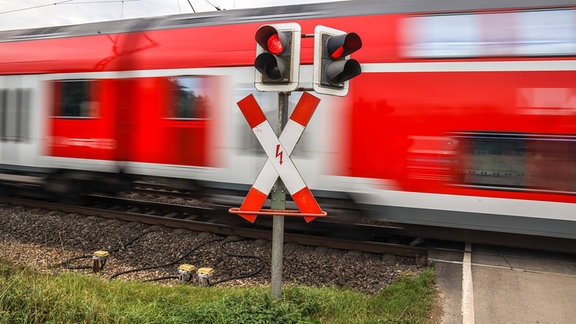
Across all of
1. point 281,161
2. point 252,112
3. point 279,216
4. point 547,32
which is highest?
point 547,32

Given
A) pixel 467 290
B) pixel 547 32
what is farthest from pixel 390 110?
pixel 467 290

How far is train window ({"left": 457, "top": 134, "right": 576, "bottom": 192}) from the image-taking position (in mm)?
5336

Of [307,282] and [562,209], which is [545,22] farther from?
[307,282]

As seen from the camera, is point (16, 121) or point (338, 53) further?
point (16, 121)

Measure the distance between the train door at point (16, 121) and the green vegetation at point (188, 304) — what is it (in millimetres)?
4790

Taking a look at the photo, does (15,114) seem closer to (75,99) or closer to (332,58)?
(75,99)

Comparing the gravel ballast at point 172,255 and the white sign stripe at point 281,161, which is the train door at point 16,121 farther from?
the white sign stripe at point 281,161

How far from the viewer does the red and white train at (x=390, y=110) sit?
214 inches

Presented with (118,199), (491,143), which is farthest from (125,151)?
(491,143)

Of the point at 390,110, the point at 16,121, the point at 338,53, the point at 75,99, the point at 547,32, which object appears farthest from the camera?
the point at 16,121

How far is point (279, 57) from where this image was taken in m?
3.33

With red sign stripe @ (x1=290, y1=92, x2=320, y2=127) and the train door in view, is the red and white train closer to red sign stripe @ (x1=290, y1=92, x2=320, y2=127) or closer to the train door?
the train door

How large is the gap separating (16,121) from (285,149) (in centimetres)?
761

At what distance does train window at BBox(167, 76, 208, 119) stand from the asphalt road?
403 cm
